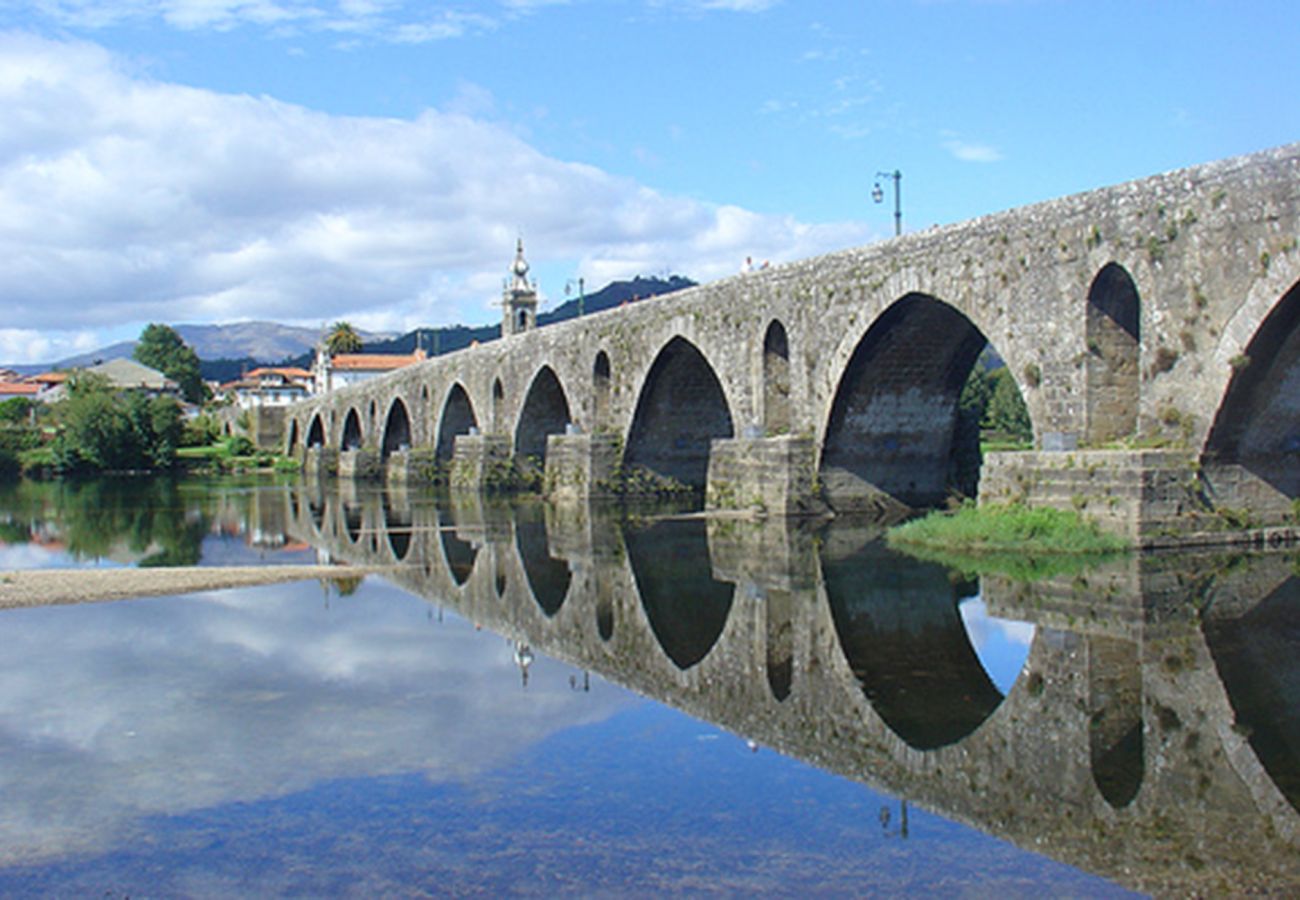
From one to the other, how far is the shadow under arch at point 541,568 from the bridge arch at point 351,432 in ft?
162

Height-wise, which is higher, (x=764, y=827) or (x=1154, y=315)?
(x=1154, y=315)

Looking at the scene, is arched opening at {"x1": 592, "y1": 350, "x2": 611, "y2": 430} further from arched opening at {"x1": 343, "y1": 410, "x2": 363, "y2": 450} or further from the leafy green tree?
the leafy green tree

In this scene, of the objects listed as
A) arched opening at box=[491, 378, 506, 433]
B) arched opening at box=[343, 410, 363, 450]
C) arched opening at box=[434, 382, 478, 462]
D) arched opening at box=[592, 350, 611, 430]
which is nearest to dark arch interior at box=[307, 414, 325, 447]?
arched opening at box=[343, 410, 363, 450]

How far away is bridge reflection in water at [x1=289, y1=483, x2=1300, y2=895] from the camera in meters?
7.48

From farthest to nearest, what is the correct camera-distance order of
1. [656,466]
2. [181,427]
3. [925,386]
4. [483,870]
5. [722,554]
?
[181,427] → [656,466] → [925,386] → [722,554] → [483,870]

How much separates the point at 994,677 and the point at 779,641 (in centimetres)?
277

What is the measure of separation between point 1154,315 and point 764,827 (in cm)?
1391

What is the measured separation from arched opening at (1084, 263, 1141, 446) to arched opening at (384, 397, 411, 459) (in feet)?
169

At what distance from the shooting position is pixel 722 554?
2184 centimetres

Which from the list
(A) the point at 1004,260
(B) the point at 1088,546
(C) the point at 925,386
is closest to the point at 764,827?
(B) the point at 1088,546

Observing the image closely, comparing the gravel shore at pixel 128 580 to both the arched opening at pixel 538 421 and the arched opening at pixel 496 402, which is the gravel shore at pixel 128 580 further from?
the arched opening at pixel 496 402

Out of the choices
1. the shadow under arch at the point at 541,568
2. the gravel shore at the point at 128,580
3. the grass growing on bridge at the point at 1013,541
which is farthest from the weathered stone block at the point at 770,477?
the gravel shore at the point at 128,580

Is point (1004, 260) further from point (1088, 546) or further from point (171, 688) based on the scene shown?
point (171, 688)

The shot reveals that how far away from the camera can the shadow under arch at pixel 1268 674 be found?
8438 millimetres
